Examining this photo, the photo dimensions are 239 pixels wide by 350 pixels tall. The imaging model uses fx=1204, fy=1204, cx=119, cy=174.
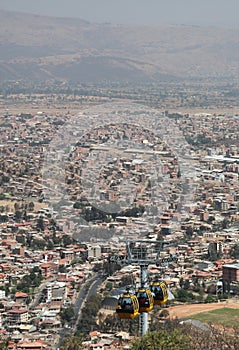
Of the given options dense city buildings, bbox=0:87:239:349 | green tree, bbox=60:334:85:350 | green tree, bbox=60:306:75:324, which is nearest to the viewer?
green tree, bbox=60:334:85:350

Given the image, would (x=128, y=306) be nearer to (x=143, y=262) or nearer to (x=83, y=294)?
(x=143, y=262)

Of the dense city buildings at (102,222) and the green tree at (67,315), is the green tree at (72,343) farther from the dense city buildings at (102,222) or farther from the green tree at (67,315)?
the green tree at (67,315)

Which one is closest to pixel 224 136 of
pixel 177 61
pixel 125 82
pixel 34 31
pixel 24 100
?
pixel 24 100

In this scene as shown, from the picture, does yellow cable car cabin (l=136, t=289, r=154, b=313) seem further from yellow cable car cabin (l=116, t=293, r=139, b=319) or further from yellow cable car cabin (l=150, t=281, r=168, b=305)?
yellow cable car cabin (l=150, t=281, r=168, b=305)

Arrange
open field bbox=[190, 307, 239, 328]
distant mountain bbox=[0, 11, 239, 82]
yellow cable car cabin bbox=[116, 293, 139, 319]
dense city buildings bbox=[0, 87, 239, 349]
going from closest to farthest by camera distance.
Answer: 1. yellow cable car cabin bbox=[116, 293, 139, 319]
2. open field bbox=[190, 307, 239, 328]
3. dense city buildings bbox=[0, 87, 239, 349]
4. distant mountain bbox=[0, 11, 239, 82]

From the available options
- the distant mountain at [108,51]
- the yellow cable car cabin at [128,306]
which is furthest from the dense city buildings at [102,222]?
the distant mountain at [108,51]

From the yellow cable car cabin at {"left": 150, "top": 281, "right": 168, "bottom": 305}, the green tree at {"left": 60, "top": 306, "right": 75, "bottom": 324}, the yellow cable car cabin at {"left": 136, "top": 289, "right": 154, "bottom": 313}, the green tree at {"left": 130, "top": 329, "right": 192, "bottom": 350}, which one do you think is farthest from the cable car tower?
the green tree at {"left": 60, "top": 306, "right": 75, "bottom": 324}
